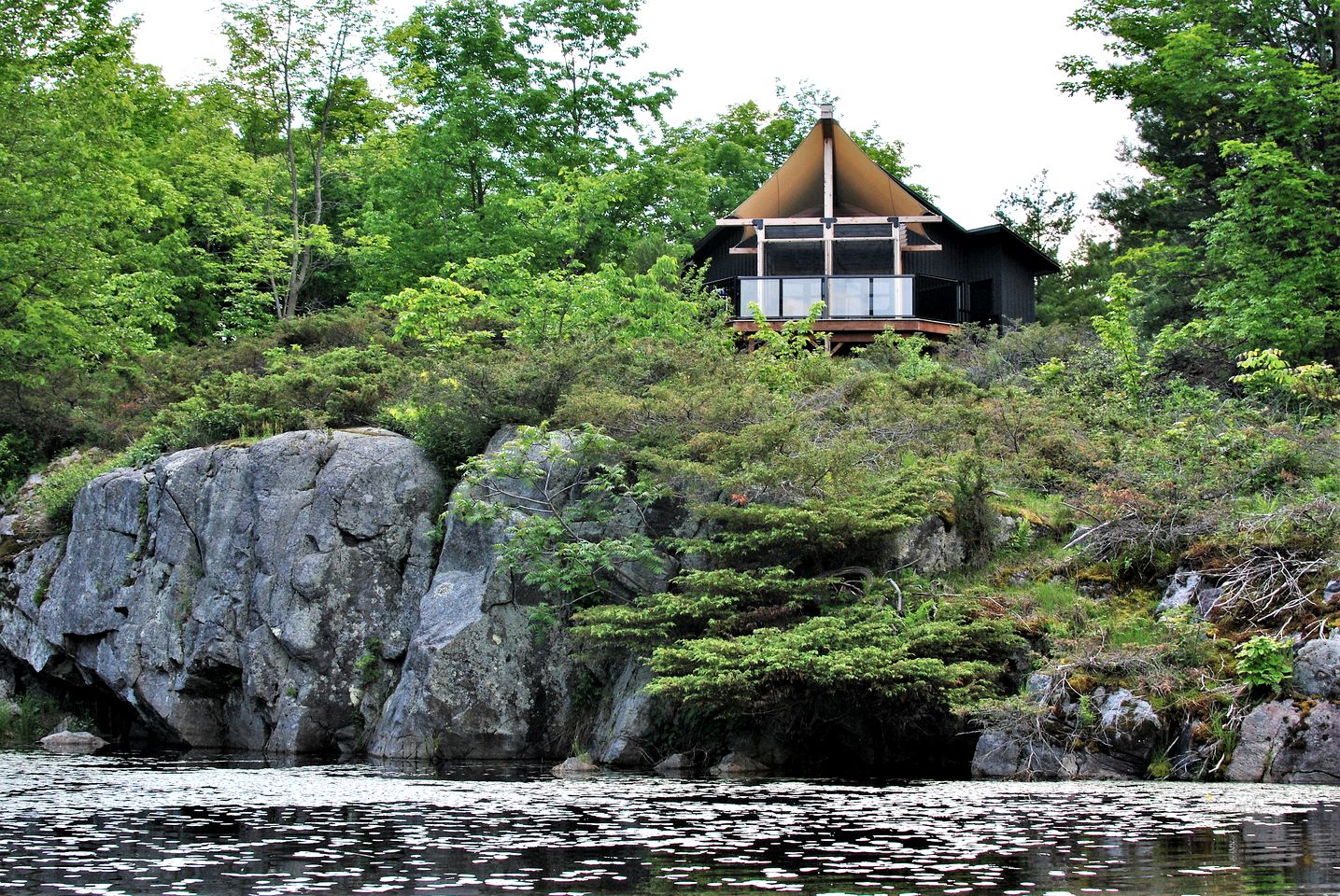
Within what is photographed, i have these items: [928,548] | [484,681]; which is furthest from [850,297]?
[484,681]

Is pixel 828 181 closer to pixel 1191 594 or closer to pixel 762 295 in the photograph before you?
pixel 762 295

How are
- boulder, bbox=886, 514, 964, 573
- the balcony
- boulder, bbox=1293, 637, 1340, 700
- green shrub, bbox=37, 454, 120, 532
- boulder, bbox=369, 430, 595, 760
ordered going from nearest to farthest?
boulder, bbox=1293, 637, 1340, 700
boulder, bbox=886, 514, 964, 573
boulder, bbox=369, 430, 595, 760
green shrub, bbox=37, 454, 120, 532
the balcony

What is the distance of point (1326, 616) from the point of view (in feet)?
43.1

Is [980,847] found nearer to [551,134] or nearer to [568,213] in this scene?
[568,213]

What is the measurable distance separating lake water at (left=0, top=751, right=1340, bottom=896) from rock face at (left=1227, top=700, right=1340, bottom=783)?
23.7 inches

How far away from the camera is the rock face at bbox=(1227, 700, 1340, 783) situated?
12.1m

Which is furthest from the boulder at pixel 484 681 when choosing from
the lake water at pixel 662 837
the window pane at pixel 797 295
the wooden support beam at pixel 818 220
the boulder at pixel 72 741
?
the wooden support beam at pixel 818 220

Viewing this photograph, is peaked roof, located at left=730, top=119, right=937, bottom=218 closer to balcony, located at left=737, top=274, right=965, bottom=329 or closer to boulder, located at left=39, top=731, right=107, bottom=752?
balcony, located at left=737, top=274, right=965, bottom=329

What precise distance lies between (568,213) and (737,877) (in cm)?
2376

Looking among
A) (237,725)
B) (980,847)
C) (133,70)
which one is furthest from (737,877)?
(133,70)

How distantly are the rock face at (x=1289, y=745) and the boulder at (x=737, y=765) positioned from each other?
16.5ft

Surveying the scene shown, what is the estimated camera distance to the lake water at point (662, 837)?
751 cm

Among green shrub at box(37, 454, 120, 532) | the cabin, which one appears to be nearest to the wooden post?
the cabin

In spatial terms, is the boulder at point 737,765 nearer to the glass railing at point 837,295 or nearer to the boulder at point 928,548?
the boulder at point 928,548
